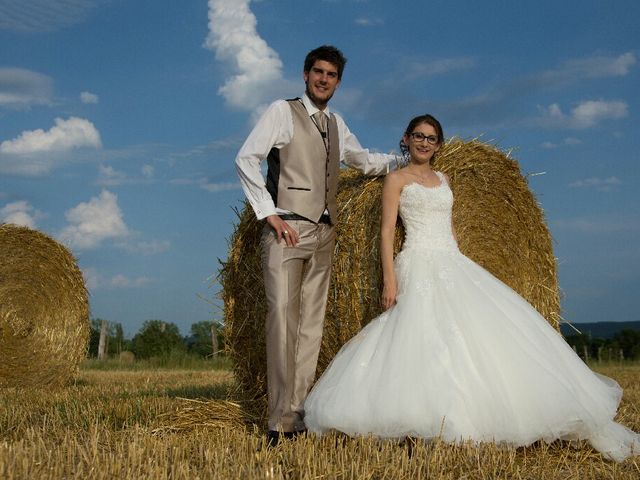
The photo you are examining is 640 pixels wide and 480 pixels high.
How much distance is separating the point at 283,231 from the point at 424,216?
945mm

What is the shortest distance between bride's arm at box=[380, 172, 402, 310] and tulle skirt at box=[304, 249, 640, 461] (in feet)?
0.25

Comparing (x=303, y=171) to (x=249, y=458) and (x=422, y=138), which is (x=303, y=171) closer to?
(x=422, y=138)

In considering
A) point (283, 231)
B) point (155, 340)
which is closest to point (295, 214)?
point (283, 231)

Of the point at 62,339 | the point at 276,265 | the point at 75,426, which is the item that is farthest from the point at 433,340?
the point at 62,339

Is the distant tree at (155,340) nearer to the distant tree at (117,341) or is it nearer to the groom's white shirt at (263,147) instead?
the distant tree at (117,341)

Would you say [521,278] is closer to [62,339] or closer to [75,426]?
[75,426]

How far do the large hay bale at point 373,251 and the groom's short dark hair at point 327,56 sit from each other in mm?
904

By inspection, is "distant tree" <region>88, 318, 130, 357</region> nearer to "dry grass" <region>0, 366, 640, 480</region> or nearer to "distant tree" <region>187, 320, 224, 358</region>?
"distant tree" <region>187, 320, 224, 358</region>

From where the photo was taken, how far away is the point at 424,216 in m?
4.81

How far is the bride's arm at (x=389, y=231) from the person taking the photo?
15.1 ft

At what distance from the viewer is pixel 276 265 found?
4.55 m

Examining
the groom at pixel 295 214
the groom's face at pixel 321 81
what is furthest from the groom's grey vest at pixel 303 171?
the groom's face at pixel 321 81

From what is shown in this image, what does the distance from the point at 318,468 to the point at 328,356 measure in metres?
1.66

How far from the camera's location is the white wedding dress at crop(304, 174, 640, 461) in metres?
4.04
